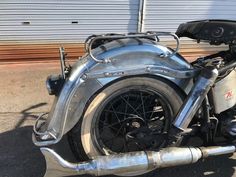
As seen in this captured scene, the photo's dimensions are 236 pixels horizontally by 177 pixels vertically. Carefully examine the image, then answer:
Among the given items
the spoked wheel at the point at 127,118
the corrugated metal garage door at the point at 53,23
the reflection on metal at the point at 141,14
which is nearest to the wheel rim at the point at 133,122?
the spoked wheel at the point at 127,118

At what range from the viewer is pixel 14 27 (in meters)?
7.11

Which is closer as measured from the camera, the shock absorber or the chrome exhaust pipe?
the chrome exhaust pipe

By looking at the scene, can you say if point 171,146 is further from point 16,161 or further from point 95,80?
point 16,161

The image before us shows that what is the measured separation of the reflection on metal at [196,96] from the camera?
336cm

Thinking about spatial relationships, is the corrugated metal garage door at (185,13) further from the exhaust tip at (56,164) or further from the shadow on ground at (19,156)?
the exhaust tip at (56,164)

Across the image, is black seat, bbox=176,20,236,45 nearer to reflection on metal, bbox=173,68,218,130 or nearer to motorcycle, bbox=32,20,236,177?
motorcycle, bbox=32,20,236,177

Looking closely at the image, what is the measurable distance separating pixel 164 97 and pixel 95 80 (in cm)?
62

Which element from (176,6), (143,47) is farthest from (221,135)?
(176,6)

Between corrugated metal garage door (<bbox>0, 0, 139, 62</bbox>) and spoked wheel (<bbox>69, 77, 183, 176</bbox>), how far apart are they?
3.85m

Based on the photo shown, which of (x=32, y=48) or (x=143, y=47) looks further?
(x=32, y=48)

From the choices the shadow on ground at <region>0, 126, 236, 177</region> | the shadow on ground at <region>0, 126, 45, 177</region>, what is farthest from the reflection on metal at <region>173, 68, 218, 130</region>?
the shadow on ground at <region>0, 126, 45, 177</region>

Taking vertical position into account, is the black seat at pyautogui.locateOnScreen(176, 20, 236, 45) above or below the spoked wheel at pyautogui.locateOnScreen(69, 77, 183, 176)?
above

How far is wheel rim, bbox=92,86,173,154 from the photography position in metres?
3.53

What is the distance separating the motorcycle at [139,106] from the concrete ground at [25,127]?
38 centimetres
